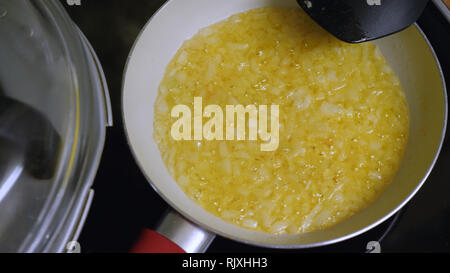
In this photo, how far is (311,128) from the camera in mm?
1052

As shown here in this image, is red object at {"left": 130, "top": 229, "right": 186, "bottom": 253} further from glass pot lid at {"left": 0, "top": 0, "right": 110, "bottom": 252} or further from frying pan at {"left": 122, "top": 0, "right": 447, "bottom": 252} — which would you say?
glass pot lid at {"left": 0, "top": 0, "right": 110, "bottom": 252}

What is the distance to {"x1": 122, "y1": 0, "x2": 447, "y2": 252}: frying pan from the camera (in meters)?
0.88

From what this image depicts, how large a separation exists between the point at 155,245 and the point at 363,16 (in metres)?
0.78

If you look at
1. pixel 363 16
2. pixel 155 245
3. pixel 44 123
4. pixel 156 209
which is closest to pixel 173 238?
pixel 155 245

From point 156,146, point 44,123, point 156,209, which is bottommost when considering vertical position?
point 156,209

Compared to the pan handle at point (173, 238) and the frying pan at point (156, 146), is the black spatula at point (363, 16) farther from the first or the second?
the pan handle at point (173, 238)

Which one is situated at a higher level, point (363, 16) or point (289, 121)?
point (363, 16)

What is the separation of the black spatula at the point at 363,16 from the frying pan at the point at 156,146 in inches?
4.2

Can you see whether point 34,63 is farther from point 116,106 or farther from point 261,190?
point 261,190

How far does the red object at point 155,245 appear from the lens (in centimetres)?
86

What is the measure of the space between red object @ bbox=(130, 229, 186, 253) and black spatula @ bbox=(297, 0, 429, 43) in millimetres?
677

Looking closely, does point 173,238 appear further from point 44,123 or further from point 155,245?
point 44,123

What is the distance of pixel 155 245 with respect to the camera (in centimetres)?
87

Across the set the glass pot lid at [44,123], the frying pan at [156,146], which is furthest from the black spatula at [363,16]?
the glass pot lid at [44,123]
